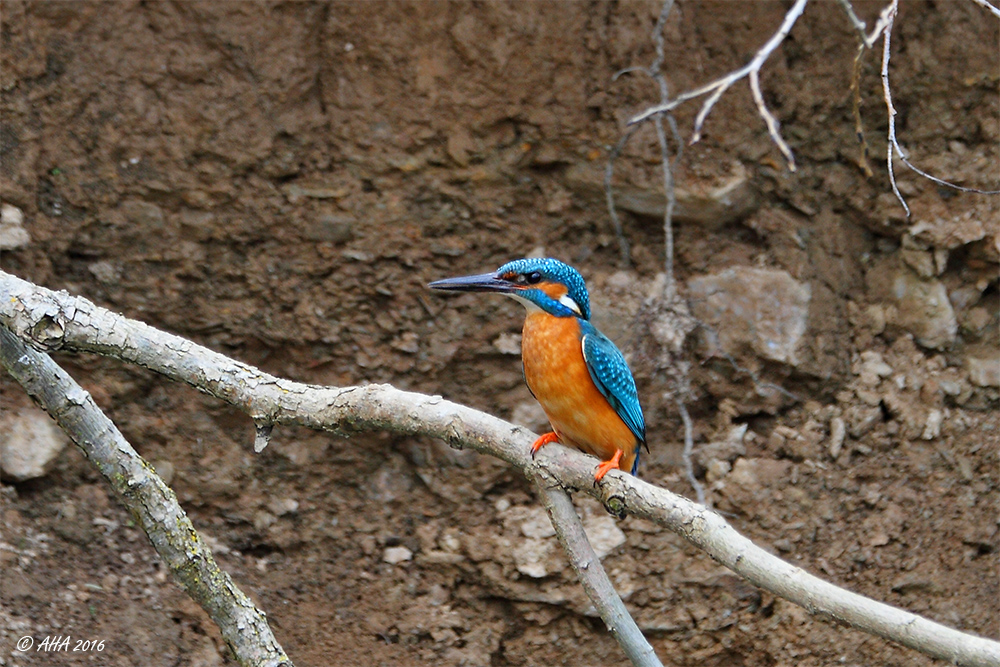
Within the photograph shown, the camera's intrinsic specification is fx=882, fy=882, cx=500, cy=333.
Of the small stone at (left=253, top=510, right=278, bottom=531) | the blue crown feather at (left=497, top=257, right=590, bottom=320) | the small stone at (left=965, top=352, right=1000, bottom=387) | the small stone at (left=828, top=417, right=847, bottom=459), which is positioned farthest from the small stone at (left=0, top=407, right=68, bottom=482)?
the small stone at (left=965, top=352, right=1000, bottom=387)

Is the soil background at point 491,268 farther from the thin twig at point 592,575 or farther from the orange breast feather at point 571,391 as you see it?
the thin twig at point 592,575

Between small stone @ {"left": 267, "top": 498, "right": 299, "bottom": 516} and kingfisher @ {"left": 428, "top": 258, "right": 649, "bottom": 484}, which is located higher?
kingfisher @ {"left": 428, "top": 258, "right": 649, "bottom": 484}

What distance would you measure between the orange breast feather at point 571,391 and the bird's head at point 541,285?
0.23 feet

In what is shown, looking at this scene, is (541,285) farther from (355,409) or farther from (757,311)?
(757,311)

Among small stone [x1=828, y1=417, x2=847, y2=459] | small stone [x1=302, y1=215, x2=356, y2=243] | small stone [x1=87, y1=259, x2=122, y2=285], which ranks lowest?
small stone [x1=828, y1=417, x2=847, y2=459]

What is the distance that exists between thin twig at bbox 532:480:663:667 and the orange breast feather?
1.29 ft

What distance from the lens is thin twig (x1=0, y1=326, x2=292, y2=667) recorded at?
227cm

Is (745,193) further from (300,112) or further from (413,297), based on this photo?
(300,112)

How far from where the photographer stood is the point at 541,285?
2891mm

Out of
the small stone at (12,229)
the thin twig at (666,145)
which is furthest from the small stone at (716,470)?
the small stone at (12,229)

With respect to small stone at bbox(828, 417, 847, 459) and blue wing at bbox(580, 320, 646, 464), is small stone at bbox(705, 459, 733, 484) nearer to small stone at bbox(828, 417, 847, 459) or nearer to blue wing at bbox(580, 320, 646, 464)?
small stone at bbox(828, 417, 847, 459)

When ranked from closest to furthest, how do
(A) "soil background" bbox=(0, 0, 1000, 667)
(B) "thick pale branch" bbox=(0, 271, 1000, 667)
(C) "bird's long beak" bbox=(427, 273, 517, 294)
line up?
→ (B) "thick pale branch" bbox=(0, 271, 1000, 667)
(C) "bird's long beak" bbox=(427, 273, 517, 294)
(A) "soil background" bbox=(0, 0, 1000, 667)

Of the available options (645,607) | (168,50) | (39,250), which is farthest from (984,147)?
(39,250)

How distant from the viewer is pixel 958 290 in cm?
396
